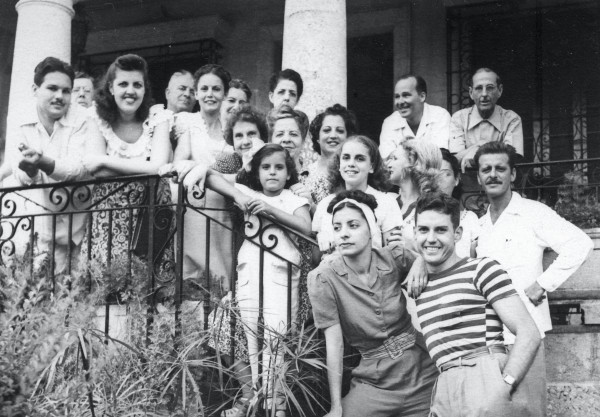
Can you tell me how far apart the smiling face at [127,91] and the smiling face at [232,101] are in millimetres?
724

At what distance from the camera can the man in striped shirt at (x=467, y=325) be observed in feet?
11.8

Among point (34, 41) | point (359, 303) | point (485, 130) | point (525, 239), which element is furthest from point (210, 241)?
point (34, 41)

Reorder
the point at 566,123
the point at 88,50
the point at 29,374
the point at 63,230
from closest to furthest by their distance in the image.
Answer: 1. the point at 29,374
2. the point at 63,230
3. the point at 566,123
4. the point at 88,50

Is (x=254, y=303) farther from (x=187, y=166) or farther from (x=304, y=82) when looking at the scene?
(x=304, y=82)

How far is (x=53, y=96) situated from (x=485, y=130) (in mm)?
3564

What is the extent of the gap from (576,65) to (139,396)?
7.51m

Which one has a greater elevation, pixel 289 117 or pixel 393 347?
pixel 289 117

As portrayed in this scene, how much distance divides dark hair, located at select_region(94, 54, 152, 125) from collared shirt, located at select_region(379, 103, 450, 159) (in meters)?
1.85

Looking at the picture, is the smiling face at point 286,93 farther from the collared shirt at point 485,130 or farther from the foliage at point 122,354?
the foliage at point 122,354

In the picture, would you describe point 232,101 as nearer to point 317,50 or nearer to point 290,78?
point 290,78

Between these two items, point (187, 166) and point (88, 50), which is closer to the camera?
point (187, 166)

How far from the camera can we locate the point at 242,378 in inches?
187

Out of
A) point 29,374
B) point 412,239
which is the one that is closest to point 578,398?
point 412,239

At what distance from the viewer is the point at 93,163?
551 cm
